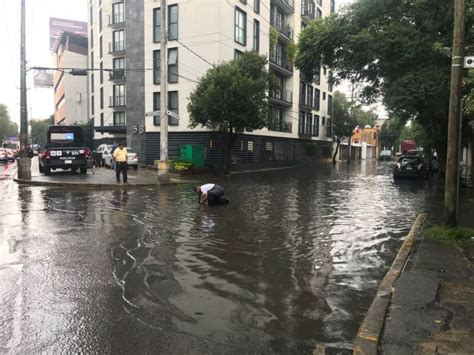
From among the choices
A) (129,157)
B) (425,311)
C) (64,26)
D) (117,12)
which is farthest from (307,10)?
(64,26)

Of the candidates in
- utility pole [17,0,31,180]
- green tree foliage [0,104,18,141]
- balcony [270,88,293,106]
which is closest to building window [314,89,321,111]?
balcony [270,88,293,106]

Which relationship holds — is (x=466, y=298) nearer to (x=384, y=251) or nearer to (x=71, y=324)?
(x=384, y=251)

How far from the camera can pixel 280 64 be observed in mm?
44094

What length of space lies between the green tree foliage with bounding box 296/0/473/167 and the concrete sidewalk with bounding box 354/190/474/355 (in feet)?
33.2

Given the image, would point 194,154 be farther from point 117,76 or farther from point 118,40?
point 118,40

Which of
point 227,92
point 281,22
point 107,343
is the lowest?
point 107,343

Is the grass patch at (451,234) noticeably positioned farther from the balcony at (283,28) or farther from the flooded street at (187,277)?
the balcony at (283,28)

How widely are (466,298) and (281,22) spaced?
1689 inches

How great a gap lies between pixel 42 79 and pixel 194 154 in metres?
70.3

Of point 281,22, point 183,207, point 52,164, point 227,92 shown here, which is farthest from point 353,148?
point 183,207

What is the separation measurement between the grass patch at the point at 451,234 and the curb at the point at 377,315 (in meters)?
1.67

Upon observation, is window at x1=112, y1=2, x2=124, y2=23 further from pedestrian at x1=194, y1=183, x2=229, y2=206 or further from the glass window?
pedestrian at x1=194, y1=183, x2=229, y2=206

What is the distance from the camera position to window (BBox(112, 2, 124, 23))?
146 ft

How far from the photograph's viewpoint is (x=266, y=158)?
41.4 metres
